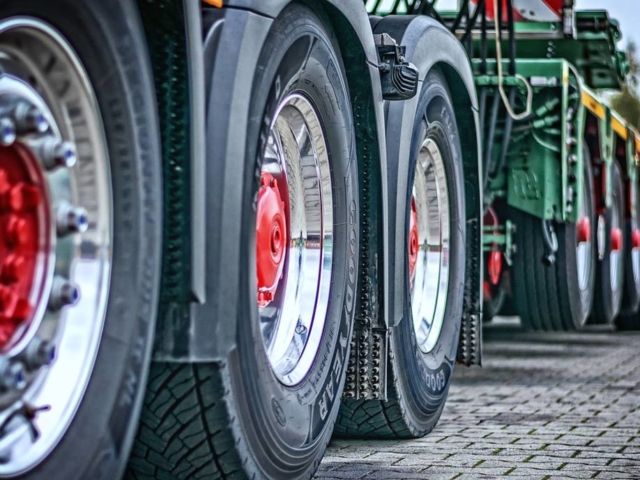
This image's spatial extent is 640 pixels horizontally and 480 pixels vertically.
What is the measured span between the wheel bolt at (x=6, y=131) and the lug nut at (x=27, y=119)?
20 mm

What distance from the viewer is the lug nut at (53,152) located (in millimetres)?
2154

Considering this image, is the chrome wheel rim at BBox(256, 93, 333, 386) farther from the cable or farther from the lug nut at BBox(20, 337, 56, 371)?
the cable

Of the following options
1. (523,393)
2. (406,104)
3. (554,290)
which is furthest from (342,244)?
(554,290)

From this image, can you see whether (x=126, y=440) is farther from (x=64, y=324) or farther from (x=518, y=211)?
(x=518, y=211)

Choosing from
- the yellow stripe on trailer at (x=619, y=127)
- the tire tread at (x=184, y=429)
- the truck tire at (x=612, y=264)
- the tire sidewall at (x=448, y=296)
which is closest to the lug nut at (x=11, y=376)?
the tire tread at (x=184, y=429)

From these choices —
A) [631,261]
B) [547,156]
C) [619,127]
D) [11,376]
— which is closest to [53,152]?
[11,376]

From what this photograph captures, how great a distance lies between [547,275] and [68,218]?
5781 millimetres

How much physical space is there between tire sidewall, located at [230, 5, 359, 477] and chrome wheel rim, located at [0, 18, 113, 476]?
45 centimetres

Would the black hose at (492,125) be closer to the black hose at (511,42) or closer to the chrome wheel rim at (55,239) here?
the black hose at (511,42)

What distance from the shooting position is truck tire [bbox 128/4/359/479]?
266 cm

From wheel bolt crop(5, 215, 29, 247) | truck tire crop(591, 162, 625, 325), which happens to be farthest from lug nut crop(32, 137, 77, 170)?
truck tire crop(591, 162, 625, 325)

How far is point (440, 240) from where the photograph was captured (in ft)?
15.8

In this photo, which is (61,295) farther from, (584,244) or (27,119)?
(584,244)

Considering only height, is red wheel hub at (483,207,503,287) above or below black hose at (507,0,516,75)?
below
